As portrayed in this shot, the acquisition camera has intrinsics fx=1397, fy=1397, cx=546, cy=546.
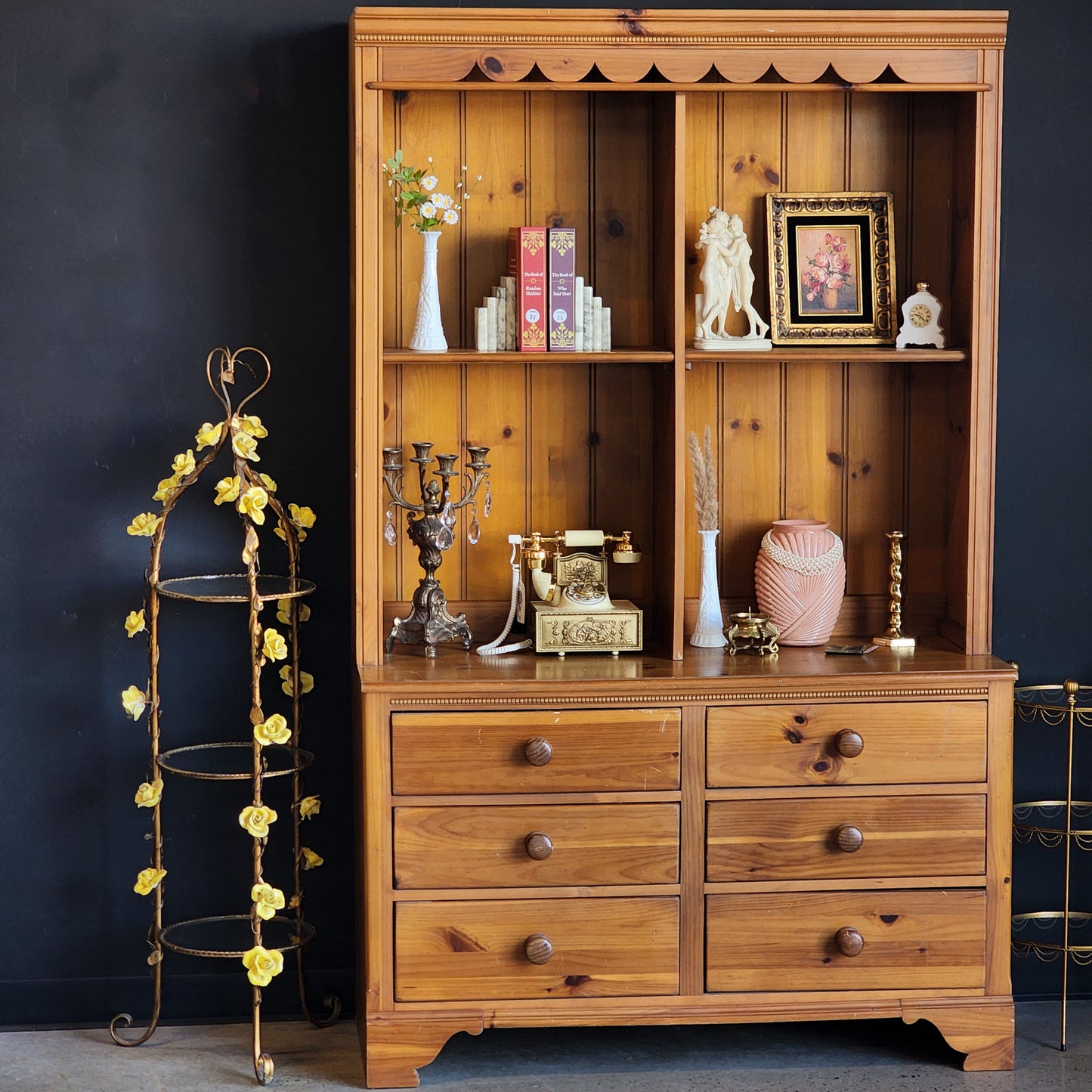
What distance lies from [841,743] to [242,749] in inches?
52.9

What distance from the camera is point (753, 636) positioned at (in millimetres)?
3037

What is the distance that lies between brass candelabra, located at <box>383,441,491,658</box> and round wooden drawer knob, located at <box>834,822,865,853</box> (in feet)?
2.88

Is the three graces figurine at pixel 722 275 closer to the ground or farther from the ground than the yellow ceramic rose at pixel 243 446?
farther from the ground

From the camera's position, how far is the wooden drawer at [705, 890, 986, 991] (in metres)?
2.87

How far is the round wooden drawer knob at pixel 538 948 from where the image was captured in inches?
111

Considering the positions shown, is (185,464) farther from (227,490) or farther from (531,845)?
(531,845)

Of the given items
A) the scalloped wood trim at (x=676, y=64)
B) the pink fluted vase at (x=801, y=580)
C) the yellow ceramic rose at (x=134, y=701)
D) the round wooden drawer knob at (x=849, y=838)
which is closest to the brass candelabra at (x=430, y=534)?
the yellow ceramic rose at (x=134, y=701)

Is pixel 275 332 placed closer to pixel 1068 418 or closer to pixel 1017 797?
pixel 1068 418

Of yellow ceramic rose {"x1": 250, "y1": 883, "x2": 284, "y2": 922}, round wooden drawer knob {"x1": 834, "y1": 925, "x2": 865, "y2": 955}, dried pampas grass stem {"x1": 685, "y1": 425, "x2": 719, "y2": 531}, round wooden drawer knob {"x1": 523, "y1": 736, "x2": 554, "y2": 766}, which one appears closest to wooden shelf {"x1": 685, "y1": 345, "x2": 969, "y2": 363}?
dried pampas grass stem {"x1": 685, "y1": 425, "x2": 719, "y2": 531}

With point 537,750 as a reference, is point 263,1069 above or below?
below

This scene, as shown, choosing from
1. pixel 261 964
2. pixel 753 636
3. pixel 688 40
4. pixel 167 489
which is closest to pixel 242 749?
pixel 261 964

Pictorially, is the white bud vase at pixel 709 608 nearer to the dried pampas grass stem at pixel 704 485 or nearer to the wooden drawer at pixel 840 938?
the dried pampas grass stem at pixel 704 485

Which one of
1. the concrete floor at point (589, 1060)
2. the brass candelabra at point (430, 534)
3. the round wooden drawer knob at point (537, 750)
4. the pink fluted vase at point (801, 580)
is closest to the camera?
the round wooden drawer knob at point (537, 750)

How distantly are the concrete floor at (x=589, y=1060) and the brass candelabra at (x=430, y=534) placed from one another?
0.89 meters
